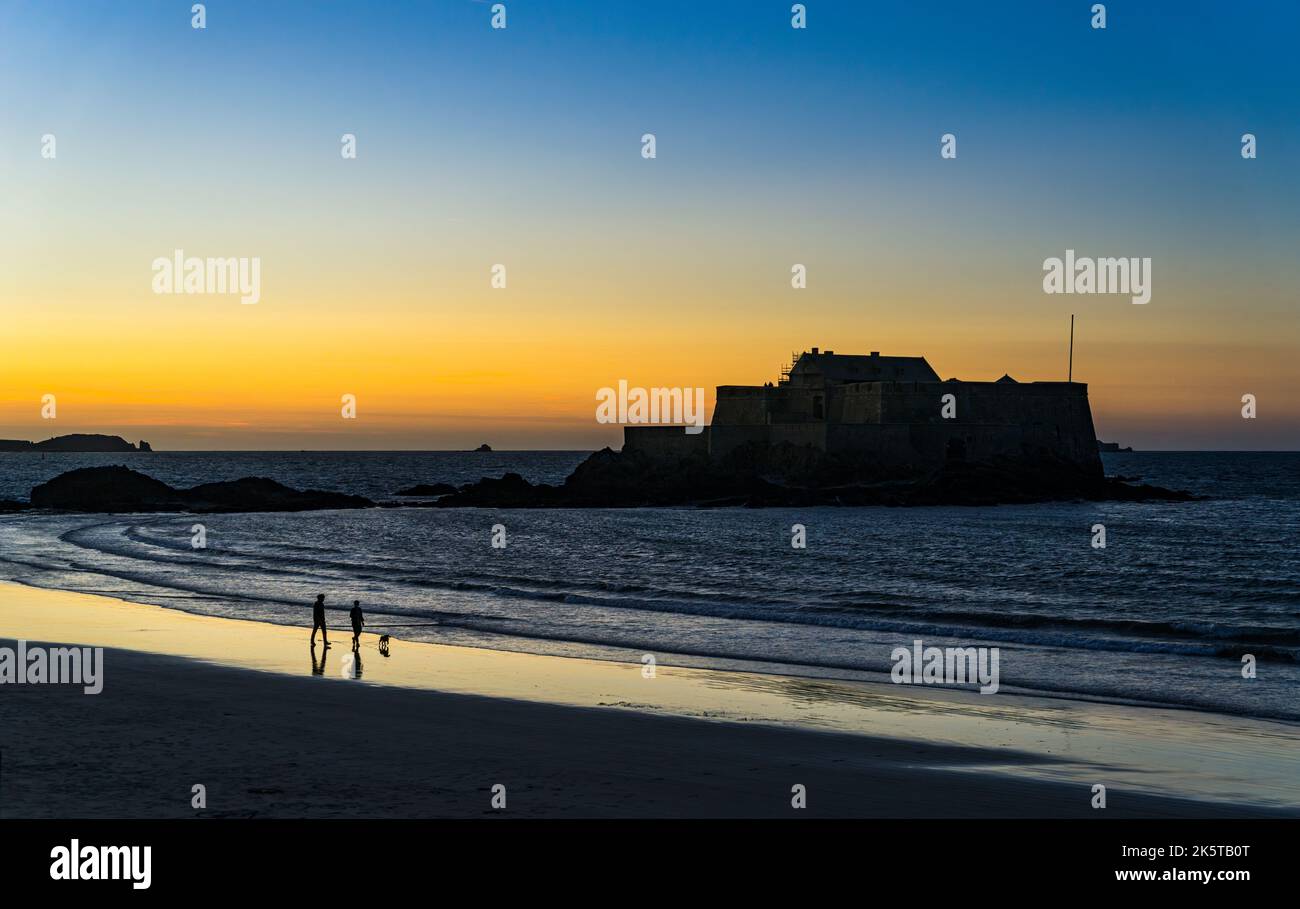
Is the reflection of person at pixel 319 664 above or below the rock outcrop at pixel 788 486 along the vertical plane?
below

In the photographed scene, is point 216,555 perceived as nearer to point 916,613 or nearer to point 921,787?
point 916,613

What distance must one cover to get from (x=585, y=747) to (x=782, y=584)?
2379 centimetres

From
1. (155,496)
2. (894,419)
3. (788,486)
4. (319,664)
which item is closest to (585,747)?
(319,664)

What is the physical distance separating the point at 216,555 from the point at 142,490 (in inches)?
1668

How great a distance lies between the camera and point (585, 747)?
1373 cm

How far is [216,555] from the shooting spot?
47469mm

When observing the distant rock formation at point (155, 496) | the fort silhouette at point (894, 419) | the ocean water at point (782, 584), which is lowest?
the ocean water at point (782, 584)

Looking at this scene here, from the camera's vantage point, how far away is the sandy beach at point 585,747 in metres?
10.8

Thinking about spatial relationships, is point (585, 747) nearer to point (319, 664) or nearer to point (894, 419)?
point (319, 664)

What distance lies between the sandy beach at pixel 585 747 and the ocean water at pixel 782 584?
3.01 m

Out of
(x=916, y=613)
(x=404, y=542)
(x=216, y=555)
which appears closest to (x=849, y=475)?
(x=404, y=542)

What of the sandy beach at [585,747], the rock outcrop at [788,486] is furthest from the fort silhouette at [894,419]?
the sandy beach at [585,747]
